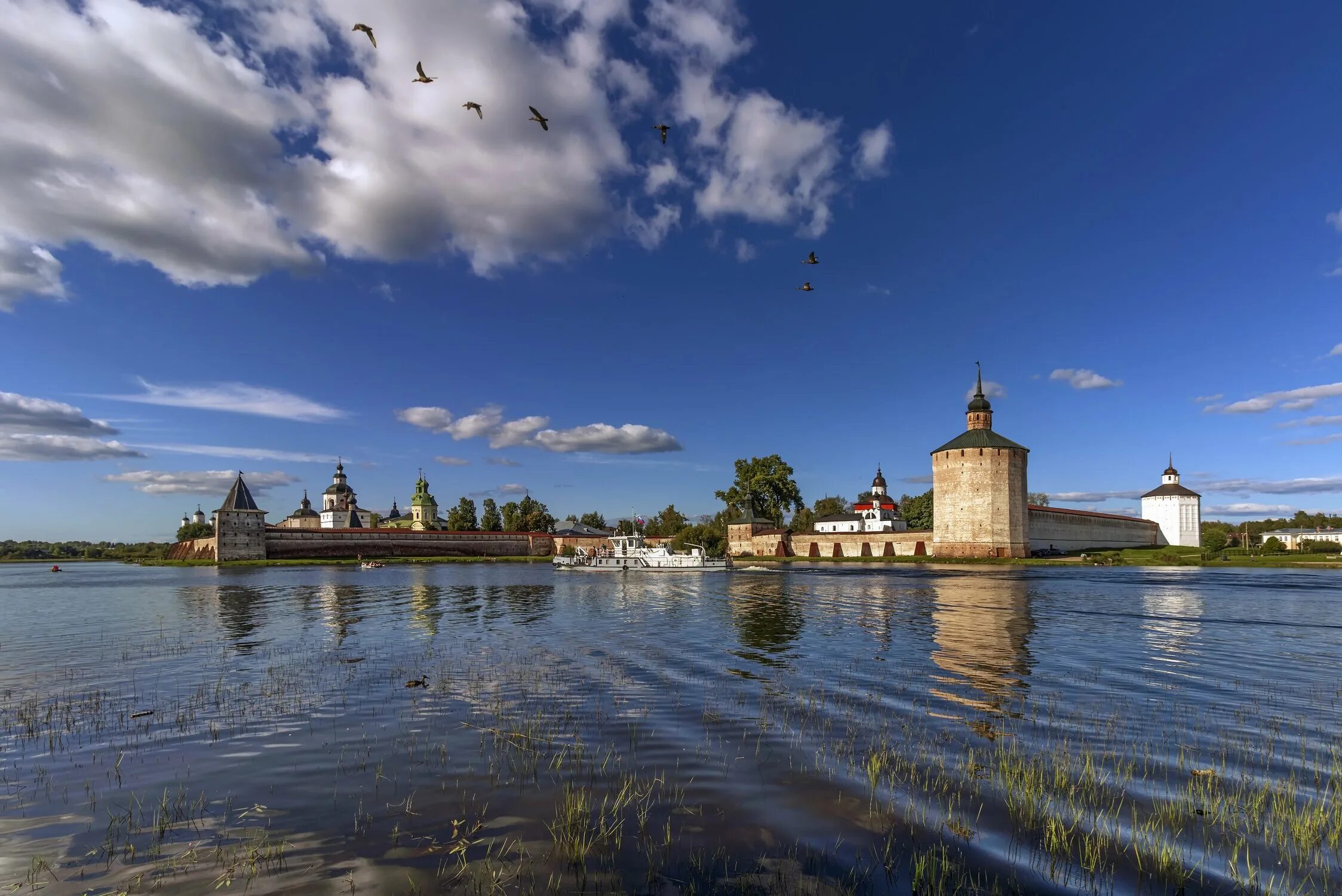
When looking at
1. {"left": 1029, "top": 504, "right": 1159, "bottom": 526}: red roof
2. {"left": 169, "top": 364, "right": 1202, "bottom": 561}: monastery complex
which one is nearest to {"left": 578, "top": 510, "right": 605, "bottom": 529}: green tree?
{"left": 169, "top": 364, "right": 1202, "bottom": 561}: monastery complex

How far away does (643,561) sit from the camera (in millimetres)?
57969

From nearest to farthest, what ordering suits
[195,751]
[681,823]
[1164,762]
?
[681,823] < [1164,762] < [195,751]

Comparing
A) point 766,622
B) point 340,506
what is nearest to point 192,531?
point 340,506

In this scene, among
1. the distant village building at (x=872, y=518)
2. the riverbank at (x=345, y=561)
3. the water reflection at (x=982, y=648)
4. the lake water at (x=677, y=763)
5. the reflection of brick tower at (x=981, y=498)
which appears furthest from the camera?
the distant village building at (x=872, y=518)

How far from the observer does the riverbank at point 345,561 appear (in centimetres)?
8100

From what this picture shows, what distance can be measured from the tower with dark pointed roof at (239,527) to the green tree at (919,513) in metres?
85.5

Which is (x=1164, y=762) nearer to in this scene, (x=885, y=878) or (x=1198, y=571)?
(x=885, y=878)

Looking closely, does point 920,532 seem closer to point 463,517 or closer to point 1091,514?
point 1091,514

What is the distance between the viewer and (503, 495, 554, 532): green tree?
105 metres

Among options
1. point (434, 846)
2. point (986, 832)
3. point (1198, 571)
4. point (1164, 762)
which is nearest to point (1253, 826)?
point (1164, 762)

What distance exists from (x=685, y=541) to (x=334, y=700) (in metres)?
71.2

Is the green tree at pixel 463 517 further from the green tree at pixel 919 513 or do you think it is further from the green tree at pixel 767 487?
the green tree at pixel 919 513

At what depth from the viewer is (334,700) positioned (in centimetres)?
1105

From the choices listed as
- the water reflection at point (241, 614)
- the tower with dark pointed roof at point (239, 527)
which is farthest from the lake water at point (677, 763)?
the tower with dark pointed roof at point (239, 527)
